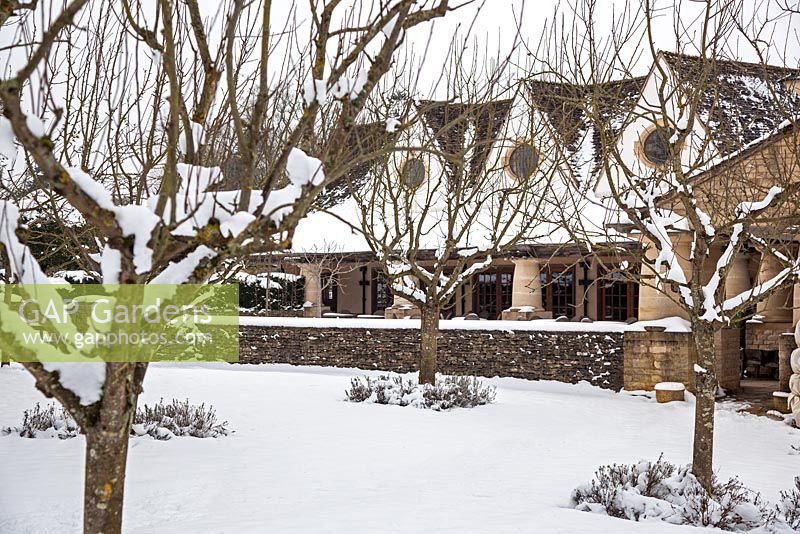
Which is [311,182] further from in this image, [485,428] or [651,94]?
[651,94]

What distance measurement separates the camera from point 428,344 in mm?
13547

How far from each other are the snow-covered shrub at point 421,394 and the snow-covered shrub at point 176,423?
10.9 feet

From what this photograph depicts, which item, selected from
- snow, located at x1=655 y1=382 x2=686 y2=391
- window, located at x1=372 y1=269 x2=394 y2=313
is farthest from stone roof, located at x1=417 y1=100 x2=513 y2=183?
window, located at x1=372 y1=269 x2=394 y2=313

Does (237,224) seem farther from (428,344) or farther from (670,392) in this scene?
(670,392)

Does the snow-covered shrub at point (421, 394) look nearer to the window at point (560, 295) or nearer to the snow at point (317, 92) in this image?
the snow at point (317, 92)

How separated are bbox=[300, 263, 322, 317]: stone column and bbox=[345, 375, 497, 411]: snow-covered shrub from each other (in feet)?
35.2

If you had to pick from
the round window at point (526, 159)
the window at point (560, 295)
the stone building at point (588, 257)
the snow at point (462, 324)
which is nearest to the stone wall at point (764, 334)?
the stone building at point (588, 257)

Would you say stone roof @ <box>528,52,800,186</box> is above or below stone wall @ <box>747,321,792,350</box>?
above

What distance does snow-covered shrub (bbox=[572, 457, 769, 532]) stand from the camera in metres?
6.27

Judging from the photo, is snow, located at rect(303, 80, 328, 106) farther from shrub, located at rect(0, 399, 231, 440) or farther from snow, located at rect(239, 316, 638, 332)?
snow, located at rect(239, 316, 638, 332)

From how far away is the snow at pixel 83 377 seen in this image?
3.49 meters

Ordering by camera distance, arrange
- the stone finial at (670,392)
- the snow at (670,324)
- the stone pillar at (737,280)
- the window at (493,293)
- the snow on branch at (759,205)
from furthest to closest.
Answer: the window at (493,293) → the stone pillar at (737,280) → the snow at (670,324) → the stone finial at (670,392) → the snow on branch at (759,205)

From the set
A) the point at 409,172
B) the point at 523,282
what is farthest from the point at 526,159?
the point at 523,282

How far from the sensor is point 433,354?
13570mm
